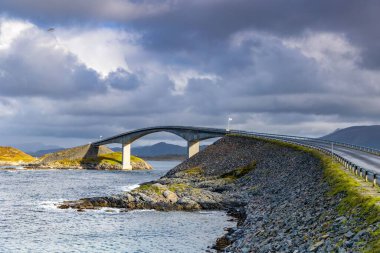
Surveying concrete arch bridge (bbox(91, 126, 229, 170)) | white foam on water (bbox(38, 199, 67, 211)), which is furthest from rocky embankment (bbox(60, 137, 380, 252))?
concrete arch bridge (bbox(91, 126, 229, 170))

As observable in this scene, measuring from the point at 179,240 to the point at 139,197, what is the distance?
19.8 meters

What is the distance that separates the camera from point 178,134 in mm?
154375

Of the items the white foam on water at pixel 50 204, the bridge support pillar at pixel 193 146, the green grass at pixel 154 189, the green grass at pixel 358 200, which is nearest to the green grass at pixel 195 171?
the green grass at pixel 154 189

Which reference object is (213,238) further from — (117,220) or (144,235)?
(117,220)

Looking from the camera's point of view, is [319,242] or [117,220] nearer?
[319,242]

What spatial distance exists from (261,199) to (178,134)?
10297 centimetres

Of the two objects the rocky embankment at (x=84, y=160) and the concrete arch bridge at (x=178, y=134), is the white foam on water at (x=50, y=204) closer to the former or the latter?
the concrete arch bridge at (x=178, y=134)

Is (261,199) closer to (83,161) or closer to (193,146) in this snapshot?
(193,146)

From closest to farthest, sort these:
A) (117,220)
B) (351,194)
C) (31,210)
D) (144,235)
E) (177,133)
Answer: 1. (351,194)
2. (144,235)
3. (117,220)
4. (31,210)
5. (177,133)

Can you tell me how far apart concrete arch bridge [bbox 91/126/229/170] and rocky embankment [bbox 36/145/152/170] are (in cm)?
674

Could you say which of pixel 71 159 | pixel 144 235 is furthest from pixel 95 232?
pixel 71 159

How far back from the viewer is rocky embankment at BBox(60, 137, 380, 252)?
2381cm

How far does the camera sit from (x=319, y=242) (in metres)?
21.6

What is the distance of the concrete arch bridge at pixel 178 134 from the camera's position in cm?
13812
